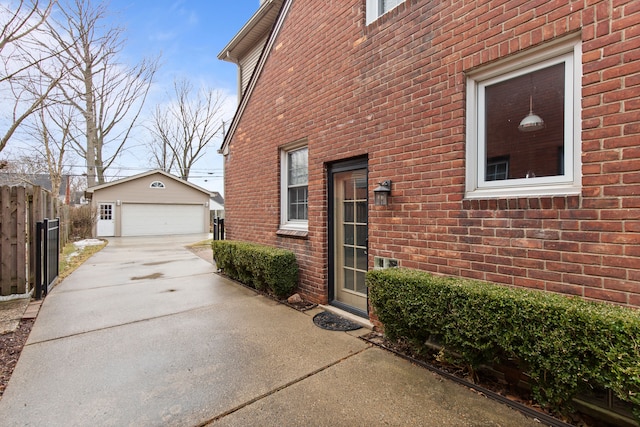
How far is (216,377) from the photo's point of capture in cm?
280

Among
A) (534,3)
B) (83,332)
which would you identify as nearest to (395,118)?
(534,3)

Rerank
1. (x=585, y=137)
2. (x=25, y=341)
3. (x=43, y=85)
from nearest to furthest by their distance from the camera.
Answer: (x=585, y=137)
(x=25, y=341)
(x=43, y=85)

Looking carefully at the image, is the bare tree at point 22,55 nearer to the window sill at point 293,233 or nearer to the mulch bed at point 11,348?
the mulch bed at point 11,348

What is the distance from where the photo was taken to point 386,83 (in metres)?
3.75

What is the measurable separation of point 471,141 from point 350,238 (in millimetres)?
2194

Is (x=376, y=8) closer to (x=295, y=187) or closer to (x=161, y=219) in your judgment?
(x=295, y=187)

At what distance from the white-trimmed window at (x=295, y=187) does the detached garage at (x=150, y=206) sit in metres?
18.3

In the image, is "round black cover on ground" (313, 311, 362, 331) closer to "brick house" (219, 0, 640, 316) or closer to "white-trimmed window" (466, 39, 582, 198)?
"brick house" (219, 0, 640, 316)

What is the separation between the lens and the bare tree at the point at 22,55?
12.9 feet

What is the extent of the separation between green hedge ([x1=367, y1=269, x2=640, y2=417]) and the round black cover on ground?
105 centimetres

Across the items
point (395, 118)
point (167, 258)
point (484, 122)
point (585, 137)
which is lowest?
point (167, 258)

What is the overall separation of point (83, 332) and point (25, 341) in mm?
541

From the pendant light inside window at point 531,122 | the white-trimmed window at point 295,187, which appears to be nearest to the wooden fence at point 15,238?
the white-trimmed window at point 295,187

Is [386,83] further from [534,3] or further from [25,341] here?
[25,341]
